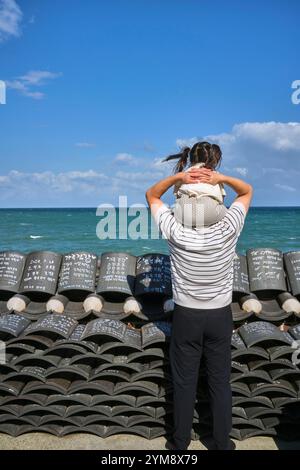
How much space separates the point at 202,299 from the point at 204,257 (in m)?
0.31

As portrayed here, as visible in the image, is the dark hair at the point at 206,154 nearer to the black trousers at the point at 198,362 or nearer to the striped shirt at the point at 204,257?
the striped shirt at the point at 204,257

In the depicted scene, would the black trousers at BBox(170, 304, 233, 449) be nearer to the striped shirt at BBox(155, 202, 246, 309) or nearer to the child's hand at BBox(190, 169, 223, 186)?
the striped shirt at BBox(155, 202, 246, 309)

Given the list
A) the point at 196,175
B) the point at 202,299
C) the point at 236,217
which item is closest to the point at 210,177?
the point at 196,175

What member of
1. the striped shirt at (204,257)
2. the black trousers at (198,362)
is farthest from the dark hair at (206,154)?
the black trousers at (198,362)

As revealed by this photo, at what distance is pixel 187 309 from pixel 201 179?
0.97m

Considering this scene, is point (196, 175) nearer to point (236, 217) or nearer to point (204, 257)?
point (236, 217)

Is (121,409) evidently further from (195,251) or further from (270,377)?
(195,251)

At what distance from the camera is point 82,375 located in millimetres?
3426

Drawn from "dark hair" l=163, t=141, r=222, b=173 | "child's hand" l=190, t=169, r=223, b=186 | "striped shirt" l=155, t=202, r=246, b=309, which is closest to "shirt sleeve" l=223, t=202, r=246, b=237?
"striped shirt" l=155, t=202, r=246, b=309

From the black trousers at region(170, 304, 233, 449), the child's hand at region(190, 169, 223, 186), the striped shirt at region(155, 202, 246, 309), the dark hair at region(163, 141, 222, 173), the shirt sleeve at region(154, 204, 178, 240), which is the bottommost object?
the black trousers at region(170, 304, 233, 449)

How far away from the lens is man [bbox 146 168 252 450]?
2992 mm

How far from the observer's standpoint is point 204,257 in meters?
2.98

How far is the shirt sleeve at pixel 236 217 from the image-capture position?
3018mm
